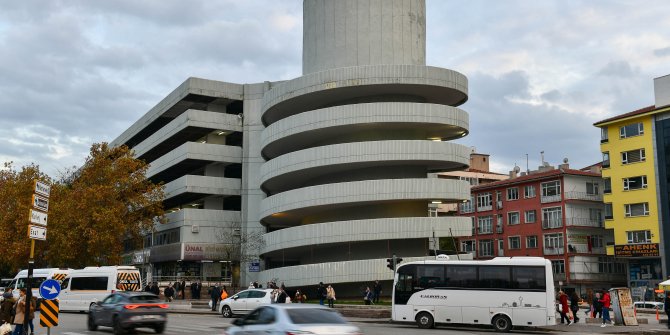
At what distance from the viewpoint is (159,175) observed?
73188 millimetres

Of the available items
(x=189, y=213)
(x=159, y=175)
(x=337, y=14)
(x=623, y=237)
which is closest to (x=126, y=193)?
(x=189, y=213)

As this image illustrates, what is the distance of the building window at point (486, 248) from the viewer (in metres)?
80.0

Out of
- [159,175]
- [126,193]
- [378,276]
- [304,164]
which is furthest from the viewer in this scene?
[159,175]

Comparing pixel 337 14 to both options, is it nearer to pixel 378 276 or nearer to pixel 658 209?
pixel 378 276

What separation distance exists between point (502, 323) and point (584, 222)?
45.9m

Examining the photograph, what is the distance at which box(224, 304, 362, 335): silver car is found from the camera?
15.1 meters

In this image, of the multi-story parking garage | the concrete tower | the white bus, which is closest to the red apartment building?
the multi-story parking garage

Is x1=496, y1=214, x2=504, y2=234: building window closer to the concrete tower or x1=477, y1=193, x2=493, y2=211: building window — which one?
x1=477, y1=193, x2=493, y2=211: building window

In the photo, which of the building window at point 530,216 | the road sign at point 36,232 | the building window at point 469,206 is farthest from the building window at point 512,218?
the road sign at point 36,232

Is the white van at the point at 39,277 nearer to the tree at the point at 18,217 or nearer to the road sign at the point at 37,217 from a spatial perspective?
the tree at the point at 18,217

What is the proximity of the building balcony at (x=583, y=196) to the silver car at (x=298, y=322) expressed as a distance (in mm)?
60233

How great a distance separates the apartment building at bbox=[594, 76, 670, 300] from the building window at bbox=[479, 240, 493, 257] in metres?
14.5

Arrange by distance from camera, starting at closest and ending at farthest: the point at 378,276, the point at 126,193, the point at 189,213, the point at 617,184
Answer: the point at 378,276
the point at 126,193
the point at 189,213
the point at 617,184

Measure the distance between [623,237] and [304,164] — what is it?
106ft
